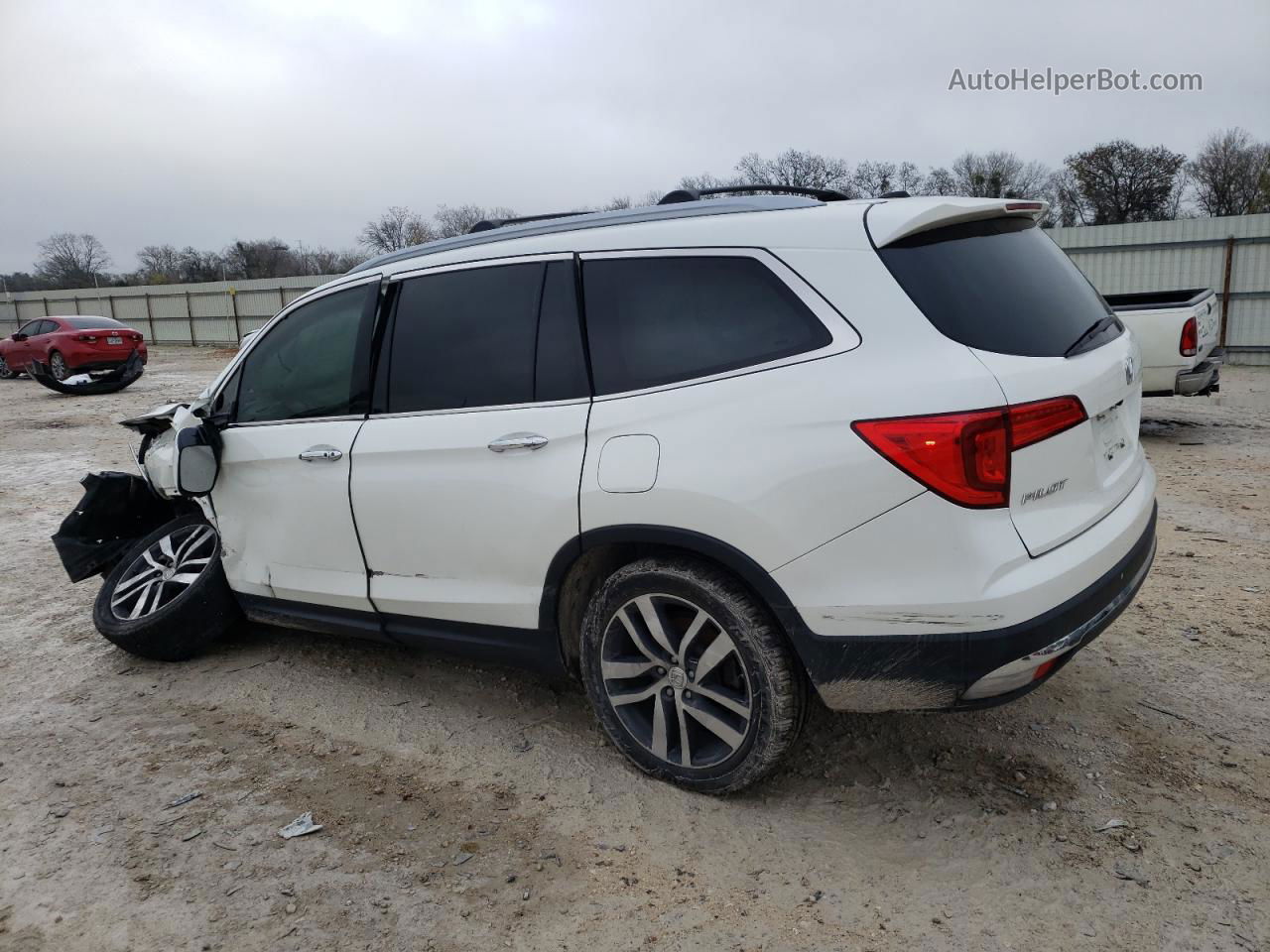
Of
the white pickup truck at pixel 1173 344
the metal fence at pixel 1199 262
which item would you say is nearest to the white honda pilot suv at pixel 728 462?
the white pickup truck at pixel 1173 344

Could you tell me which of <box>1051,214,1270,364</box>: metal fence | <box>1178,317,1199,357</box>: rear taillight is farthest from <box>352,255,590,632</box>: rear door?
<box>1051,214,1270,364</box>: metal fence

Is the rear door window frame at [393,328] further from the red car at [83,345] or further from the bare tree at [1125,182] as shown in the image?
the bare tree at [1125,182]

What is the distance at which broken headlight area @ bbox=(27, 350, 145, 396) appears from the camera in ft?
63.3

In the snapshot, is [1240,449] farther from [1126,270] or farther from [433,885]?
[1126,270]

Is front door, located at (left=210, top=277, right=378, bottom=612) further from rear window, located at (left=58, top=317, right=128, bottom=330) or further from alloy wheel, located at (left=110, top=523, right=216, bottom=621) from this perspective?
rear window, located at (left=58, top=317, right=128, bottom=330)

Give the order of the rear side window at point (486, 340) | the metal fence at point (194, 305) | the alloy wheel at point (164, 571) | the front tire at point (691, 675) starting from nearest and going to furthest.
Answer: the front tire at point (691, 675)
the rear side window at point (486, 340)
the alloy wheel at point (164, 571)
the metal fence at point (194, 305)

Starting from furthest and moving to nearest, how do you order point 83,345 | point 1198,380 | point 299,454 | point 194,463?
point 83,345 < point 1198,380 < point 194,463 < point 299,454

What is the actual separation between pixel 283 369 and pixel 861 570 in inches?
109

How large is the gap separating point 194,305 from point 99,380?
1653 cm

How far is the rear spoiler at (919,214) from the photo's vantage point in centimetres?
265

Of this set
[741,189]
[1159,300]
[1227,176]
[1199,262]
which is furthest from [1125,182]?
[741,189]

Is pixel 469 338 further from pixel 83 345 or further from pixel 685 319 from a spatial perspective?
pixel 83 345

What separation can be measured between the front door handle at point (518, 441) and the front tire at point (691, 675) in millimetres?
499

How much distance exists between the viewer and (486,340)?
3338mm
